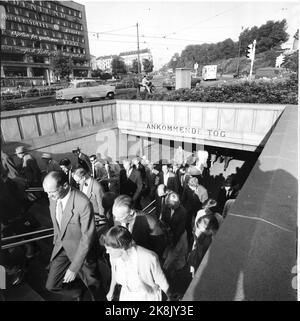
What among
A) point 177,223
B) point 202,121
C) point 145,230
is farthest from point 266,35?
point 145,230

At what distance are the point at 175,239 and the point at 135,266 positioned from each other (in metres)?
1.48

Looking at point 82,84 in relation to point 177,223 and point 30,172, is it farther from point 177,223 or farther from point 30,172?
point 177,223

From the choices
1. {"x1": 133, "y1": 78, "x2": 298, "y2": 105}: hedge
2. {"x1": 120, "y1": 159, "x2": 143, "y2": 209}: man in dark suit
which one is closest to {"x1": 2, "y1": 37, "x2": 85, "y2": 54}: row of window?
{"x1": 120, "y1": 159, "x2": 143, "y2": 209}: man in dark suit

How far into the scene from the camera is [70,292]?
2.71m

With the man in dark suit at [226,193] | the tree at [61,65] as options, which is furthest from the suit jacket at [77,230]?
the tree at [61,65]

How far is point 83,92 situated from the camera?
50.9 feet

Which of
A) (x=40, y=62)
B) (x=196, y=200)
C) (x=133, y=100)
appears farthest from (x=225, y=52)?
(x=196, y=200)

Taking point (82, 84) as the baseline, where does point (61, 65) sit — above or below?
above

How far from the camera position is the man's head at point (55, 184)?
2.48m

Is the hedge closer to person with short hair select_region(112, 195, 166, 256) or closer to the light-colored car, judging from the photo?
the light-colored car

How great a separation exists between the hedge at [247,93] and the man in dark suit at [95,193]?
861 cm
